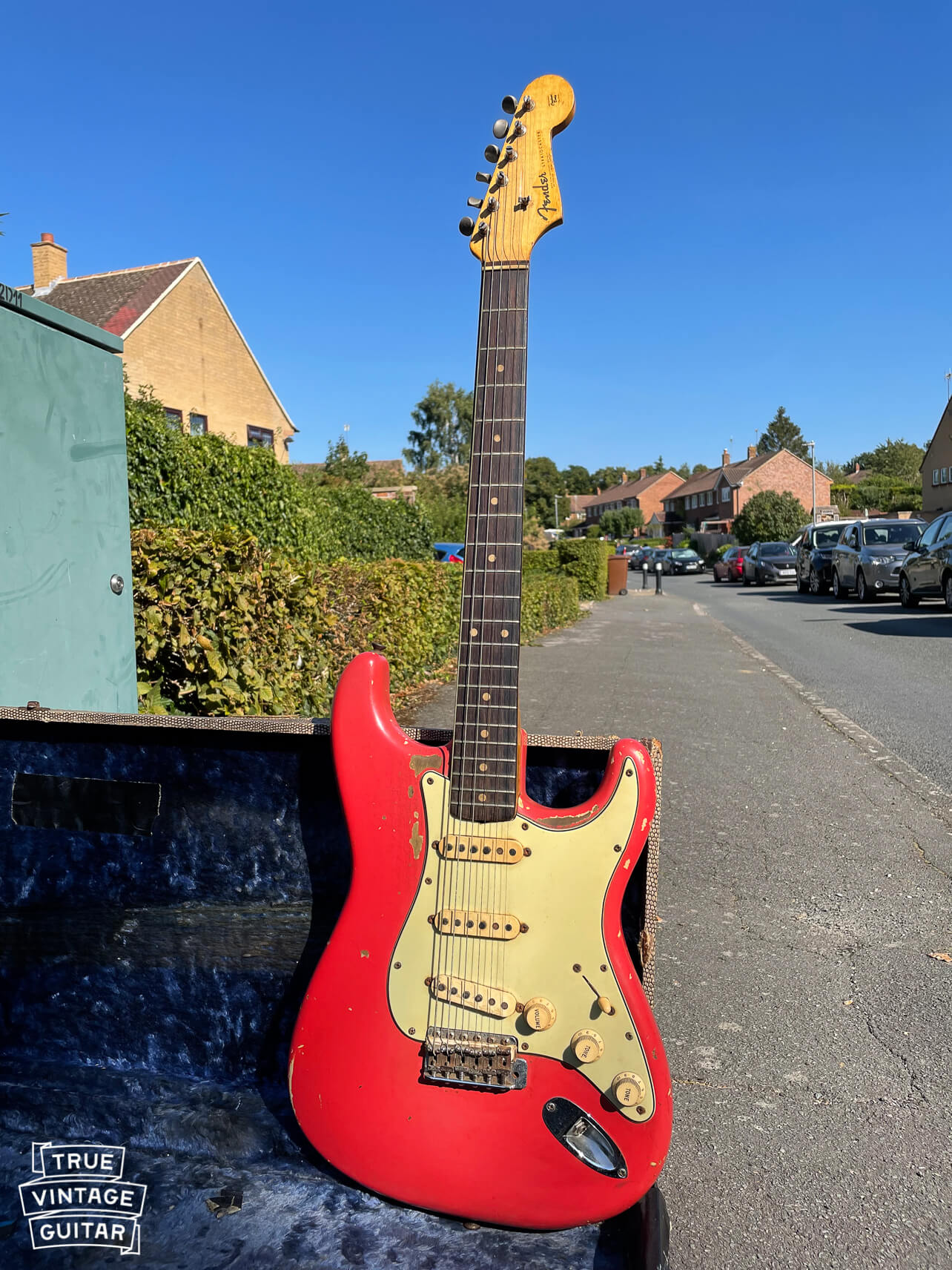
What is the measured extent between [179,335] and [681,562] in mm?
31667

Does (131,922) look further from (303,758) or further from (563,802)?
(563,802)

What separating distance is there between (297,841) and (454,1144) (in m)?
0.74

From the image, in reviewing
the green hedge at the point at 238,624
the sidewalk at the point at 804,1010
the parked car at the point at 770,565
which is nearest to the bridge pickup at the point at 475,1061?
the sidewalk at the point at 804,1010

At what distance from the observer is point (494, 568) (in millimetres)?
1976

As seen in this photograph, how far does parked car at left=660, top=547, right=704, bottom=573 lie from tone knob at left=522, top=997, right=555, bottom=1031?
49432 mm

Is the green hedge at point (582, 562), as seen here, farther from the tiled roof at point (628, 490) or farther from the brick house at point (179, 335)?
the tiled roof at point (628, 490)

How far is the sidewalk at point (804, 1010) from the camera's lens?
1.88m

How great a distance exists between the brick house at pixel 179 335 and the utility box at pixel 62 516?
23591mm

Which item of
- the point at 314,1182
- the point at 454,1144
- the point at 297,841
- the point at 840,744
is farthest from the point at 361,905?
the point at 840,744

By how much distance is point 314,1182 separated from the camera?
6.39 feet

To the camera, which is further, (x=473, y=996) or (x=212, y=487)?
(x=212, y=487)

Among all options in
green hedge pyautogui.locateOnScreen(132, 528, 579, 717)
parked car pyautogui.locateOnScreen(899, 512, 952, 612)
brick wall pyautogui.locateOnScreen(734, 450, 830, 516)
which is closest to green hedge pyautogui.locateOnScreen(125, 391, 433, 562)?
green hedge pyautogui.locateOnScreen(132, 528, 579, 717)

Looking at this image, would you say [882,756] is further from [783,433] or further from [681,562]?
[783,433]

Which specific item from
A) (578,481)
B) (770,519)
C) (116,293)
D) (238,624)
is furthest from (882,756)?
(578,481)
